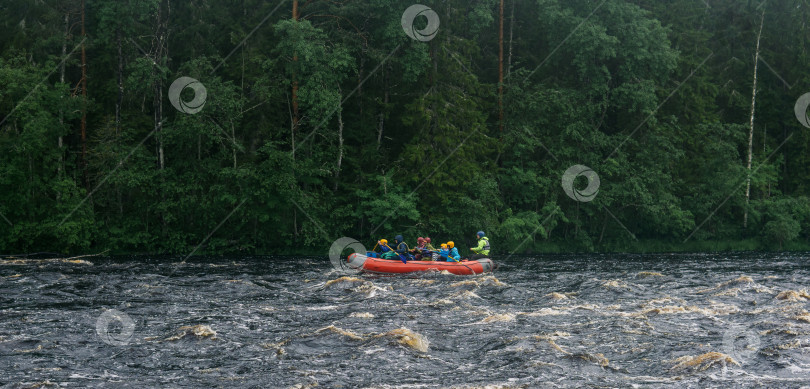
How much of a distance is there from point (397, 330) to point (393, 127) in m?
25.3

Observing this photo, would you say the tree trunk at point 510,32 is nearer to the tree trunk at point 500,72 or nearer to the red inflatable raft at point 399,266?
the tree trunk at point 500,72

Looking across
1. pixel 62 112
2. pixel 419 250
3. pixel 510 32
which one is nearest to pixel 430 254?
pixel 419 250

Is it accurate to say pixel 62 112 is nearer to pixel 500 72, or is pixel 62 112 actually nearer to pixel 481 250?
pixel 481 250

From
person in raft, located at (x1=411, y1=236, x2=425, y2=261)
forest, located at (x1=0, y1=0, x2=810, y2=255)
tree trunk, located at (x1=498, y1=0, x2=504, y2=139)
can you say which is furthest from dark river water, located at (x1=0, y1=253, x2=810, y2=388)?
tree trunk, located at (x1=498, y1=0, x2=504, y2=139)

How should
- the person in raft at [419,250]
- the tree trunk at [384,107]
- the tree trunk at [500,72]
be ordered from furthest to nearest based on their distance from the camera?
the tree trunk at [500,72]
the tree trunk at [384,107]
the person in raft at [419,250]

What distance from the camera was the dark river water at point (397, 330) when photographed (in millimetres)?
12086

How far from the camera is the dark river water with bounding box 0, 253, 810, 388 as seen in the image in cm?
1209

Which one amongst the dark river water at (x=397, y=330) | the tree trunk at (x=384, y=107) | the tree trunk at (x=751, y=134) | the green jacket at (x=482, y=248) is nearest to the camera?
the dark river water at (x=397, y=330)

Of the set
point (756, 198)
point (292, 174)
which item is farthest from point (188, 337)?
point (756, 198)

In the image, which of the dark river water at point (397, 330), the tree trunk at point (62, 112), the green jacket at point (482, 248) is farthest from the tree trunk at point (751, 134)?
the tree trunk at point (62, 112)

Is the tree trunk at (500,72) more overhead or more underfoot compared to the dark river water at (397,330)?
more overhead

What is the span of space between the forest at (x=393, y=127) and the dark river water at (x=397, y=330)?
920 cm

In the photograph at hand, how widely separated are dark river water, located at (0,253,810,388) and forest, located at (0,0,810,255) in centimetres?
920

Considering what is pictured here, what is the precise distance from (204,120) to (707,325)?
25031 mm
